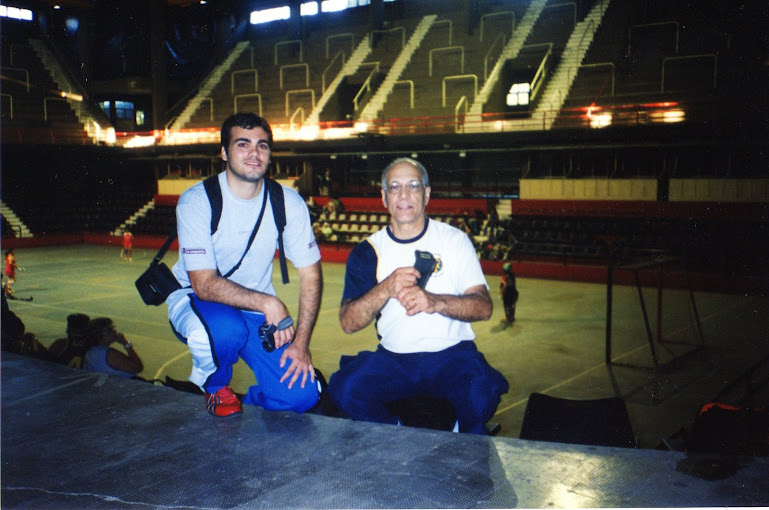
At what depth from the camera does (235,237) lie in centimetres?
300

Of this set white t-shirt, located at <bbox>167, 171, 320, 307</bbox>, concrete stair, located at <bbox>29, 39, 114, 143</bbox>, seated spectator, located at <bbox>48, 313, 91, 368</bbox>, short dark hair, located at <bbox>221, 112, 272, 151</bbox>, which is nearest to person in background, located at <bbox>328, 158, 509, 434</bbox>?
white t-shirt, located at <bbox>167, 171, 320, 307</bbox>

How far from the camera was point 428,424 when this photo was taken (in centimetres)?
297

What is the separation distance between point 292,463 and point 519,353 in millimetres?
6949

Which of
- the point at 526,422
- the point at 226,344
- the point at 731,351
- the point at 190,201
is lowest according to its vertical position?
the point at 731,351

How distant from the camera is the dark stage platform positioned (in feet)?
6.18

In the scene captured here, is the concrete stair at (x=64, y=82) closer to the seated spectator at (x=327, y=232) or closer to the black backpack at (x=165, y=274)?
the seated spectator at (x=327, y=232)

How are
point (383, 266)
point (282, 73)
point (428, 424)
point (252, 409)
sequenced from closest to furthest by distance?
point (252, 409)
point (428, 424)
point (383, 266)
point (282, 73)

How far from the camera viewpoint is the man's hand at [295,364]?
2936 mm

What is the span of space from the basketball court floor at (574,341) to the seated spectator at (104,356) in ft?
7.05

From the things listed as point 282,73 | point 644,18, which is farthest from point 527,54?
point 282,73

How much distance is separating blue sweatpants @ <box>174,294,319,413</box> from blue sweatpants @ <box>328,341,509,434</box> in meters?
0.18

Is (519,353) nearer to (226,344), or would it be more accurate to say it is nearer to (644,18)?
(226,344)

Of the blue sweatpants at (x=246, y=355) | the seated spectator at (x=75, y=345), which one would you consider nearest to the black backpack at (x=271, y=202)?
the blue sweatpants at (x=246, y=355)

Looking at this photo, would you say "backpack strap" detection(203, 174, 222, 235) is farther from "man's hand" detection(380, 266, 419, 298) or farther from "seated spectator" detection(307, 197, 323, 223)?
"seated spectator" detection(307, 197, 323, 223)
